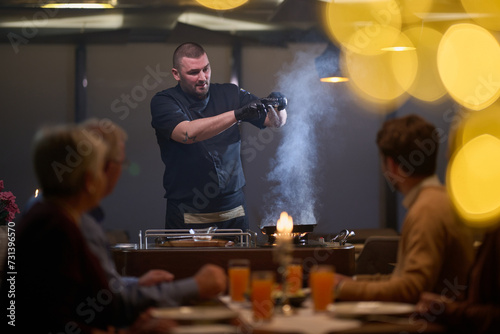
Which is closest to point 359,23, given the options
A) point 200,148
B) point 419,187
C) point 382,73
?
point 382,73

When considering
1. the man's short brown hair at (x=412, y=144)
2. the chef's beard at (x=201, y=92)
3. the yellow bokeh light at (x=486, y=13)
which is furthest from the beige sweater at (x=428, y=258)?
the yellow bokeh light at (x=486, y=13)

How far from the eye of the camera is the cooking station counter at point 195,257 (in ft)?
12.2

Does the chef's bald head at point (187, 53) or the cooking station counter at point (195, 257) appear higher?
the chef's bald head at point (187, 53)

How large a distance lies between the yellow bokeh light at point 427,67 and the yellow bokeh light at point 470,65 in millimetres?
70

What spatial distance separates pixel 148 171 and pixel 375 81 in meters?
2.51

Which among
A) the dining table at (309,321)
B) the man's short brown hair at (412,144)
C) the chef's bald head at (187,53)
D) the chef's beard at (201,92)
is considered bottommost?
the dining table at (309,321)

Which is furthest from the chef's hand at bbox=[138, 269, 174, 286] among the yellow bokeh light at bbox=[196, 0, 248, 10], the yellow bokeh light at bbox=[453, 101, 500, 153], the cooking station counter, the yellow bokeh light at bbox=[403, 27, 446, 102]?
the yellow bokeh light at bbox=[403, 27, 446, 102]

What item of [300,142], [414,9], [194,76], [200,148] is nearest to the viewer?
[200,148]

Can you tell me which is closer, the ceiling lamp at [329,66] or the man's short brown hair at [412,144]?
the man's short brown hair at [412,144]

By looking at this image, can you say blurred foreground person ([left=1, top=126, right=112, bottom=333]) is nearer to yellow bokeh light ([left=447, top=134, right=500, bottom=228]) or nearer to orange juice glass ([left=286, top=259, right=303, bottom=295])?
orange juice glass ([left=286, top=259, right=303, bottom=295])

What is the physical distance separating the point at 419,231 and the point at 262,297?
625 millimetres

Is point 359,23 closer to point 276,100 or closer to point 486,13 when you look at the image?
point 486,13

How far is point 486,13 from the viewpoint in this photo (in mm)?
7309

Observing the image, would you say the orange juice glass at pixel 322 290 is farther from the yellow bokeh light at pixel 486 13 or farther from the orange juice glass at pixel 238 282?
the yellow bokeh light at pixel 486 13
